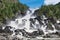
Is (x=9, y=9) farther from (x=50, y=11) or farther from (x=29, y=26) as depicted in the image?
(x=50, y=11)

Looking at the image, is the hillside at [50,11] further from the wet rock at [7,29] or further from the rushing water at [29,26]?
the wet rock at [7,29]

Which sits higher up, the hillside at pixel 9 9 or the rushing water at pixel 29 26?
the hillside at pixel 9 9

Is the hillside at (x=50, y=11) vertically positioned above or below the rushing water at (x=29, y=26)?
above

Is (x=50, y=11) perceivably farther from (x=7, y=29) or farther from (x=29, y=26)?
(x=7, y=29)

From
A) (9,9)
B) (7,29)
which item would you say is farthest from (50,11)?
(7,29)

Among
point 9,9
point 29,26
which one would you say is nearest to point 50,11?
point 29,26

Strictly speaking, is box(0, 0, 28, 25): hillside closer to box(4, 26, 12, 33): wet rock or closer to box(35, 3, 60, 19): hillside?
box(4, 26, 12, 33): wet rock

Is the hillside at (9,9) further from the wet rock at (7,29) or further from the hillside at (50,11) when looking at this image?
the hillside at (50,11)

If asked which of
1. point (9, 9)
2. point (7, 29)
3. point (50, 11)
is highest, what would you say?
point (9, 9)

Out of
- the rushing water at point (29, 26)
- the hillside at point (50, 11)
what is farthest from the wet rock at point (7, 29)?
the hillside at point (50, 11)

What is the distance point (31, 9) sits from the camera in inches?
174

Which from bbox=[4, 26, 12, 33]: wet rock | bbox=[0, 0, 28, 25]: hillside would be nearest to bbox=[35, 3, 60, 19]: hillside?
bbox=[0, 0, 28, 25]: hillside

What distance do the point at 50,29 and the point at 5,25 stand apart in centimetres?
100

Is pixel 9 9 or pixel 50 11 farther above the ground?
pixel 9 9
